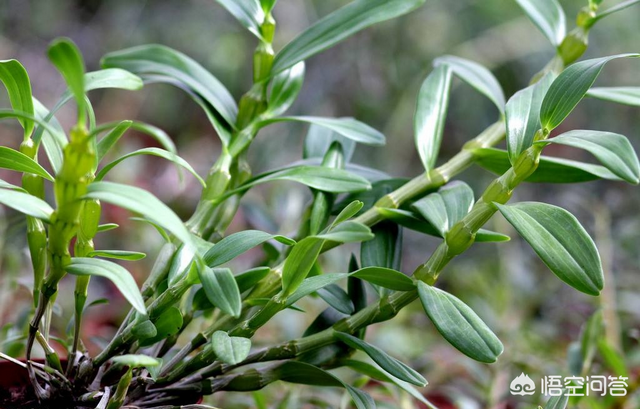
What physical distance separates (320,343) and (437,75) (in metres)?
0.24

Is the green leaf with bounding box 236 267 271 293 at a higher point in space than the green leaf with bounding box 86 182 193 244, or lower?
lower

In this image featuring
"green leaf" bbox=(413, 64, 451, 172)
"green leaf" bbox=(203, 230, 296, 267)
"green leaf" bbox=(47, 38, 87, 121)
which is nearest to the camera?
"green leaf" bbox=(47, 38, 87, 121)

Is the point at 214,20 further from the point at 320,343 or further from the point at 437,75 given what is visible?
the point at 320,343

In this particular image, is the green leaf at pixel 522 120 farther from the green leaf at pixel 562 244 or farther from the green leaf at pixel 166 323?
the green leaf at pixel 166 323

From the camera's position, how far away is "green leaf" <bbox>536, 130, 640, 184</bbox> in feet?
1.00

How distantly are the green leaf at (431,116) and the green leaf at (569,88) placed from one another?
11 centimetres

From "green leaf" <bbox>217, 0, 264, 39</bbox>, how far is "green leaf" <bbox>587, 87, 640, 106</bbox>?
24 cm

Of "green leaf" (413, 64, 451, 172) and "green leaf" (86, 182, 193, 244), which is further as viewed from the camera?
"green leaf" (413, 64, 451, 172)

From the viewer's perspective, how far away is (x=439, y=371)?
812 millimetres

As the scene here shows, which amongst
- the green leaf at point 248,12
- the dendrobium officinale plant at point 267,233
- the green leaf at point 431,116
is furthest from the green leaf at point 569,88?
the green leaf at point 248,12

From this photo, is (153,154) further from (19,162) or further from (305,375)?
(305,375)

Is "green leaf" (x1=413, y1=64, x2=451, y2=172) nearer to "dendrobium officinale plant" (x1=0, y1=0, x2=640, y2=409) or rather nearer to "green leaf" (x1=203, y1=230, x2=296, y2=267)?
"dendrobium officinale plant" (x1=0, y1=0, x2=640, y2=409)

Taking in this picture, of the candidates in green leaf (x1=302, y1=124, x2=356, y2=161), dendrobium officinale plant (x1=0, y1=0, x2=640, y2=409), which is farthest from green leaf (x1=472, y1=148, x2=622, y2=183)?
green leaf (x1=302, y1=124, x2=356, y2=161)

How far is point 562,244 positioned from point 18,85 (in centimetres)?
32
